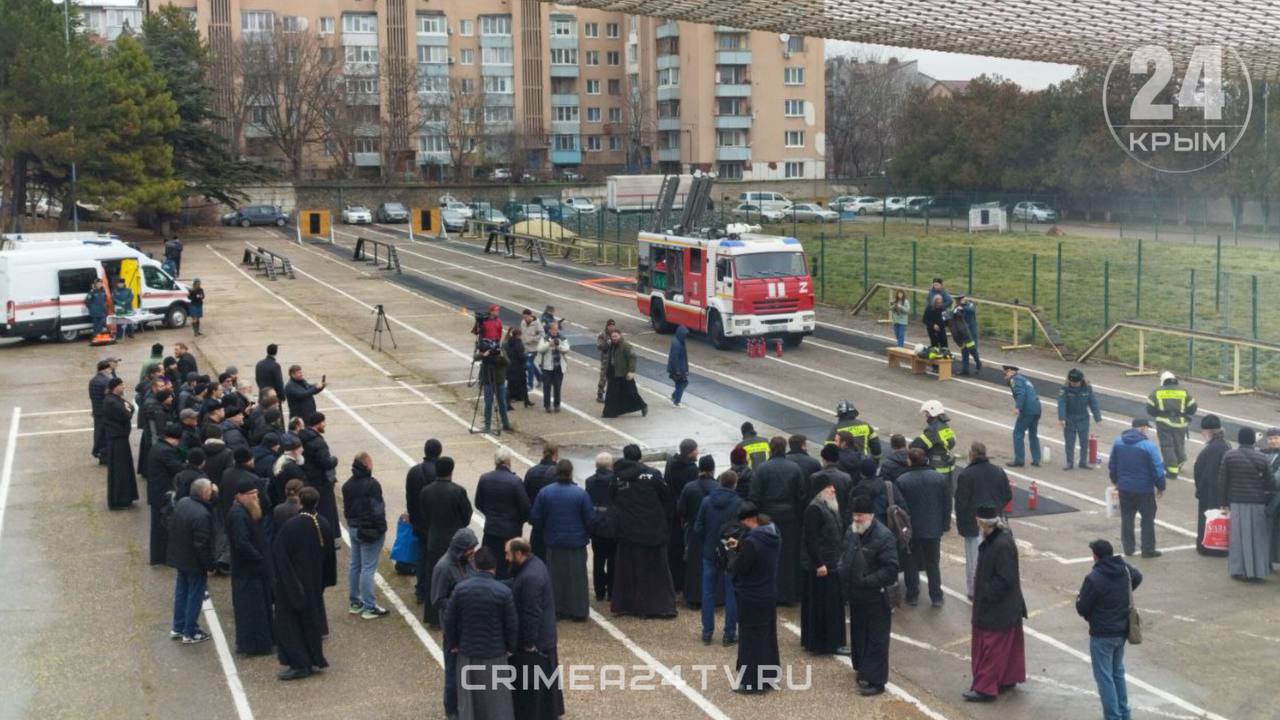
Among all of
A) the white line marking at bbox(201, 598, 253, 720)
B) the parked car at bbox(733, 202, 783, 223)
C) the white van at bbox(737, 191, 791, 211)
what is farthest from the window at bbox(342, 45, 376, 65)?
the white line marking at bbox(201, 598, 253, 720)

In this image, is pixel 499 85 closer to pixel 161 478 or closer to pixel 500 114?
pixel 500 114

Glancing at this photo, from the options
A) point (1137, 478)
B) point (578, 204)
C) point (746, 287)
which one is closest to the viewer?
point (1137, 478)

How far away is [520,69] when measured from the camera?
113 m

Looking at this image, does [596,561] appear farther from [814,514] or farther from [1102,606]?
[1102,606]

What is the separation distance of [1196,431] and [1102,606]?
44.9 ft

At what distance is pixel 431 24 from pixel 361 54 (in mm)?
6253

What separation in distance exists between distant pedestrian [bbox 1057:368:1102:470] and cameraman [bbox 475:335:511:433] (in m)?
8.75

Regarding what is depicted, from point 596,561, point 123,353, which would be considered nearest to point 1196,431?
point 596,561

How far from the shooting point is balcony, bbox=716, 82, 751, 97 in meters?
108

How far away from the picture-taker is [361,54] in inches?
4277

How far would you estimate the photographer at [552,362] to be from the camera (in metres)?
24.8

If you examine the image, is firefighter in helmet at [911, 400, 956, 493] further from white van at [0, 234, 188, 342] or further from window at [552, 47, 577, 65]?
window at [552, 47, 577, 65]

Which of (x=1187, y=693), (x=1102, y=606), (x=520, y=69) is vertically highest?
(x=520, y=69)

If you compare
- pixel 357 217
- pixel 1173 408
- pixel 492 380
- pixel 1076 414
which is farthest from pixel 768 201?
pixel 1173 408
